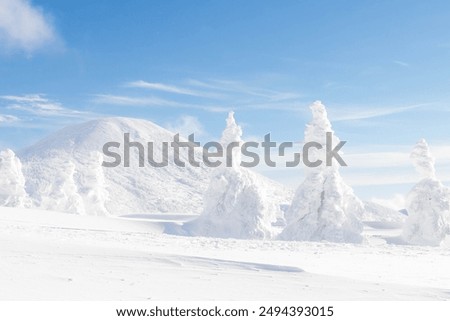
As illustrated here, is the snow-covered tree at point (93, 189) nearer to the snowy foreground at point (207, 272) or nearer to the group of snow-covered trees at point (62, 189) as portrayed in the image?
the group of snow-covered trees at point (62, 189)

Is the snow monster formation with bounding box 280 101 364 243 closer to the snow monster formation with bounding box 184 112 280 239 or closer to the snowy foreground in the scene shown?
the snow monster formation with bounding box 184 112 280 239

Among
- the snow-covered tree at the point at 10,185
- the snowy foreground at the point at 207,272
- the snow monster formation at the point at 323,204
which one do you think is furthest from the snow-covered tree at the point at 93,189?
the snowy foreground at the point at 207,272

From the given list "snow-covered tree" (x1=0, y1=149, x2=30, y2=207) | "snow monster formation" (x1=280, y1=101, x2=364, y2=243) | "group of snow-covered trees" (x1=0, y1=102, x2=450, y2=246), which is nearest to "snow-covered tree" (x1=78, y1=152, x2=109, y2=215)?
"group of snow-covered trees" (x1=0, y1=102, x2=450, y2=246)

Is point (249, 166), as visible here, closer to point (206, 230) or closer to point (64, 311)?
point (206, 230)

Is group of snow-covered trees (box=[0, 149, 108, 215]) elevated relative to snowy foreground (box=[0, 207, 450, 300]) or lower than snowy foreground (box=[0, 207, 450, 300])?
elevated

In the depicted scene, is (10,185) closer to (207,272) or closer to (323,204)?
(323,204)

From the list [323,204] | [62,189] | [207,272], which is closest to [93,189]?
[62,189]
